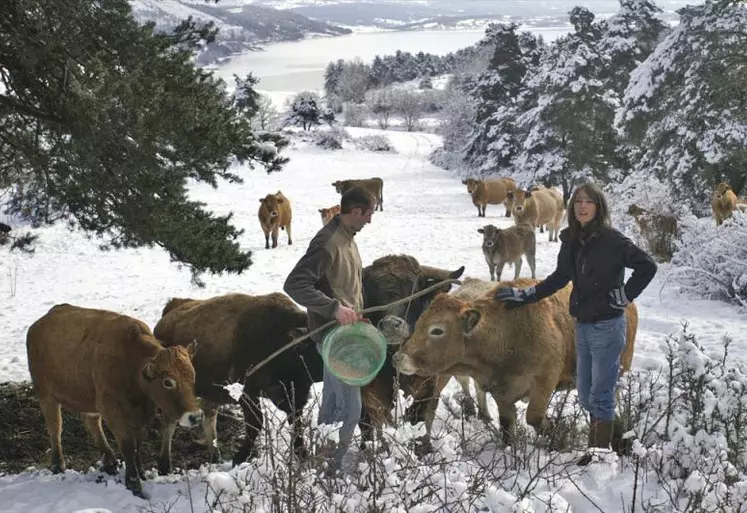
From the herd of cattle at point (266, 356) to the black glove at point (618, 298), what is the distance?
2.51ft

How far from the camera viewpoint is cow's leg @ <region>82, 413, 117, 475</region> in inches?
228

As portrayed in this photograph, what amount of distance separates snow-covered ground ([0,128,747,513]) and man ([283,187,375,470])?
1061mm

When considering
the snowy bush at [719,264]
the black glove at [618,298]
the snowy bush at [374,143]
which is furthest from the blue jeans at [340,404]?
the snowy bush at [374,143]

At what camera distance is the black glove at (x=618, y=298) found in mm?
4457

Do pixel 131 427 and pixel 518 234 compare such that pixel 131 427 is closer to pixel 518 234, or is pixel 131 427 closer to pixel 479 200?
pixel 518 234

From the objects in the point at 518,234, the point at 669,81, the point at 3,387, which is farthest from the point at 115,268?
the point at 669,81

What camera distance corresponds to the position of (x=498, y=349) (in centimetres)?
512

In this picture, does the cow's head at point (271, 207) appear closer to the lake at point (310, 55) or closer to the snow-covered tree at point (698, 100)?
the snow-covered tree at point (698, 100)

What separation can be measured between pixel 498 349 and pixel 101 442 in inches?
143

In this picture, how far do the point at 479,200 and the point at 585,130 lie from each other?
761cm

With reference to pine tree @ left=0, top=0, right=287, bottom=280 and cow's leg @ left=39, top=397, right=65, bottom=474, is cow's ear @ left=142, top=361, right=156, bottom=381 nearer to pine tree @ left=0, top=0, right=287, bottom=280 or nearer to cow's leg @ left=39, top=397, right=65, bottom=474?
pine tree @ left=0, top=0, right=287, bottom=280

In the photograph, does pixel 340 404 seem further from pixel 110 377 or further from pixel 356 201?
pixel 110 377

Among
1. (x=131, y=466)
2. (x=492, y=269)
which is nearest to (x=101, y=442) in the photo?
(x=131, y=466)

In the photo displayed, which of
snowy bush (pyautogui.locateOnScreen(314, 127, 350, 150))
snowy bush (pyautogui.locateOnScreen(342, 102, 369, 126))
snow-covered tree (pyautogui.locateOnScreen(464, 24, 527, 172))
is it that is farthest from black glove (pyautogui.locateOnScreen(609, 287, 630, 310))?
snowy bush (pyautogui.locateOnScreen(342, 102, 369, 126))
